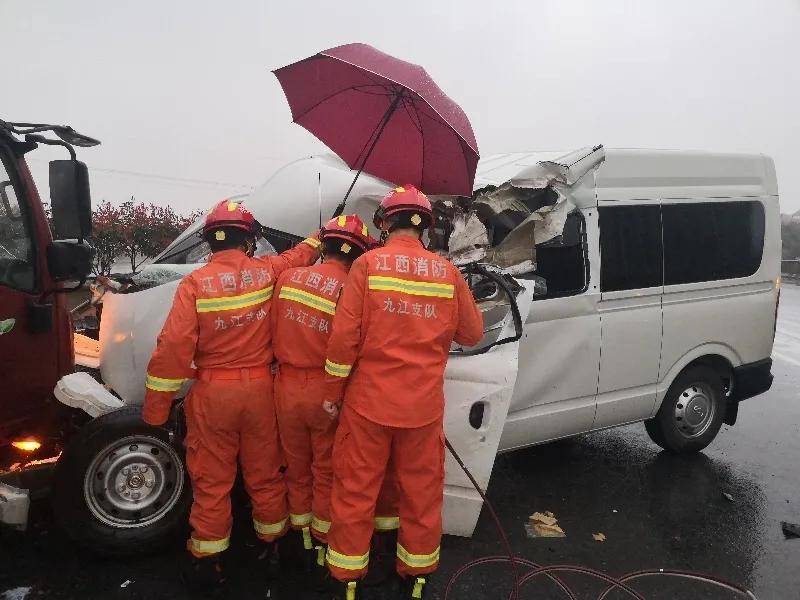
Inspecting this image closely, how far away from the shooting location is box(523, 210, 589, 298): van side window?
3.90 meters

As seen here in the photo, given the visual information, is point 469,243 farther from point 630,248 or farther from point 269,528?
point 269,528

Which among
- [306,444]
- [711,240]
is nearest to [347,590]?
[306,444]

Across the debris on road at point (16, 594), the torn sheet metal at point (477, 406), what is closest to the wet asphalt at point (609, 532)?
the debris on road at point (16, 594)

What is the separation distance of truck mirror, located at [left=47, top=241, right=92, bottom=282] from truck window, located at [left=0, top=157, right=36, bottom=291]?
0.11 m

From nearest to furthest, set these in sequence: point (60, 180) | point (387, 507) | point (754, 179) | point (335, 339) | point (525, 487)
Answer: point (335, 339) → point (60, 180) → point (387, 507) → point (525, 487) → point (754, 179)

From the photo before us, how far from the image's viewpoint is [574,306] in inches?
155

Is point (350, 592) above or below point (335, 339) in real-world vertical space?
below

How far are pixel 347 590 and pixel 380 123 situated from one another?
265cm

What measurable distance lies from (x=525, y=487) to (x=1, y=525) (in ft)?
11.0

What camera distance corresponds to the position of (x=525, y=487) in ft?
14.4

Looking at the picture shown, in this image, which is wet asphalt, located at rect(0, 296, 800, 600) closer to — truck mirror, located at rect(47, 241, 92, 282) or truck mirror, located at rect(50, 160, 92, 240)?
truck mirror, located at rect(47, 241, 92, 282)

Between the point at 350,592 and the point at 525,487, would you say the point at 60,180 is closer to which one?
the point at 350,592

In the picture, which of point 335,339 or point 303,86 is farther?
point 303,86

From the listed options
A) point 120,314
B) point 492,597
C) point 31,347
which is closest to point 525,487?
point 492,597
